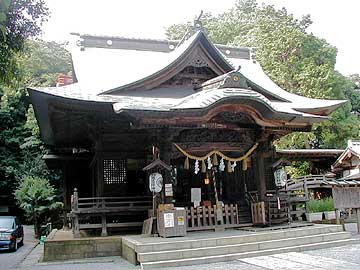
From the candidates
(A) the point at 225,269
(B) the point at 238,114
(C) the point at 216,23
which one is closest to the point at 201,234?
(A) the point at 225,269

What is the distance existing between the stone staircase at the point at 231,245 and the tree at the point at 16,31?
4823 millimetres

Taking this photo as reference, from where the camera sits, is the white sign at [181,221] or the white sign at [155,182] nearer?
the white sign at [181,221]

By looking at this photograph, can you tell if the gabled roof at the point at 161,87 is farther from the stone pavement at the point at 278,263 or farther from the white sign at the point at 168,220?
the stone pavement at the point at 278,263

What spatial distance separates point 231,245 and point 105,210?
3947mm

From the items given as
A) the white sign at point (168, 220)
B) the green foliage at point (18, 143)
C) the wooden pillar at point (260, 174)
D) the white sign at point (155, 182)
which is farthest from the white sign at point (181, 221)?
the green foliage at point (18, 143)

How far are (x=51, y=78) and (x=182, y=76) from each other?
61.3 feet

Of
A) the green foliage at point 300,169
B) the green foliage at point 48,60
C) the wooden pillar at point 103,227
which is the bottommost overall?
the wooden pillar at point 103,227

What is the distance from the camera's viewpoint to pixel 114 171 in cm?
1328

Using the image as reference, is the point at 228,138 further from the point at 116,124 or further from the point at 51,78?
the point at 51,78

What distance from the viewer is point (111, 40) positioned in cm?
1744

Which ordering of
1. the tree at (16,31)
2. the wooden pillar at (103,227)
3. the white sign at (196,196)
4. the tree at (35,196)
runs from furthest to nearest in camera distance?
the tree at (35,196) < the white sign at (196,196) < the wooden pillar at (103,227) < the tree at (16,31)

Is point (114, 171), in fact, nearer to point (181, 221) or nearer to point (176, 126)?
point (176, 126)

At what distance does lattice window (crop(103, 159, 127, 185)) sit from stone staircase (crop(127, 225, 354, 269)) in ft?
12.2

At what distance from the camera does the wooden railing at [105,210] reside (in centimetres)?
1175
